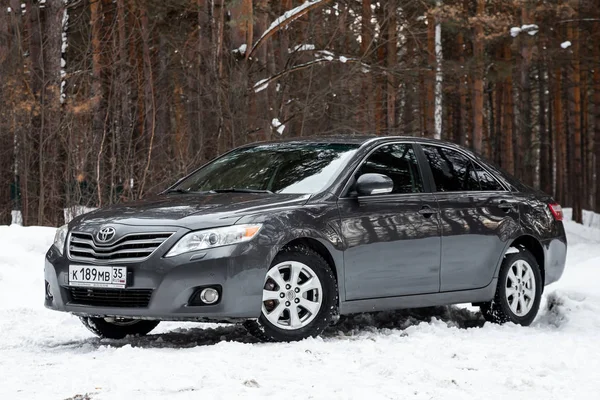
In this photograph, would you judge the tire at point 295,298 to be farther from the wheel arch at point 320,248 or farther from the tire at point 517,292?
the tire at point 517,292

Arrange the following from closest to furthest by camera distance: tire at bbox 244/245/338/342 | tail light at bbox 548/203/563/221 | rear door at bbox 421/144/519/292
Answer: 1. tire at bbox 244/245/338/342
2. rear door at bbox 421/144/519/292
3. tail light at bbox 548/203/563/221

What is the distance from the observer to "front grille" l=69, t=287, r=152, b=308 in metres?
6.56

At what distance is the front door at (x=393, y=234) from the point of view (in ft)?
24.1

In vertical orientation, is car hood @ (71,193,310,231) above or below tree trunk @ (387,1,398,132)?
below

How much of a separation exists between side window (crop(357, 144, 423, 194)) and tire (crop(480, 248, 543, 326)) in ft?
4.25

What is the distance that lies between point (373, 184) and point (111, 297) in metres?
2.08

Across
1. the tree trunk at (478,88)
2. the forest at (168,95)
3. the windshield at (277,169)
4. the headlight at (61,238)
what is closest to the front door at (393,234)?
the windshield at (277,169)

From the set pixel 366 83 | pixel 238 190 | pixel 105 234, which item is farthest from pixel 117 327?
pixel 366 83

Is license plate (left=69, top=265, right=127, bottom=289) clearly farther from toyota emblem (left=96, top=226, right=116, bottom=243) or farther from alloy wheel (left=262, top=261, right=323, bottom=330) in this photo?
alloy wheel (left=262, top=261, right=323, bottom=330)

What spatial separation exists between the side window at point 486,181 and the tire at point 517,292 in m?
0.60

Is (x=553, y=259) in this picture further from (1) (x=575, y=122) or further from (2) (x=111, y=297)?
(1) (x=575, y=122)

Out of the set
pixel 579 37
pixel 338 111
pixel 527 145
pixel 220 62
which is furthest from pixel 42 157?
pixel 527 145

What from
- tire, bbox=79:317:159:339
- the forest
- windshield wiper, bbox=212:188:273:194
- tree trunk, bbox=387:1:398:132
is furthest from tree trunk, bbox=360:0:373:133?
tire, bbox=79:317:159:339

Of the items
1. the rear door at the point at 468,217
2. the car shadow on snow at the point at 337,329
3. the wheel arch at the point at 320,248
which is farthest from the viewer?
the rear door at the point at 468,217
